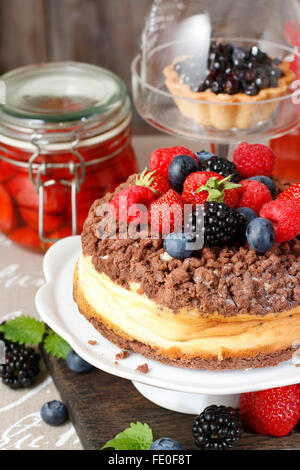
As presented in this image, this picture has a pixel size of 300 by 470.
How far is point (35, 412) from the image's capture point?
1.72 meters

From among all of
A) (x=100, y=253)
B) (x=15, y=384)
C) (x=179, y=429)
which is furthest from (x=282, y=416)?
(x=15, y=384)

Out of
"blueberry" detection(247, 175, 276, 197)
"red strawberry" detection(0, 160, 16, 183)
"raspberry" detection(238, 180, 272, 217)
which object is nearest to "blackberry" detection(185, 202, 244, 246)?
"raspberry" detection(238, 180, 272, 217)

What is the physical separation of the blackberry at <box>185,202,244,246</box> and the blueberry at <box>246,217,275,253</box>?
0.04 m

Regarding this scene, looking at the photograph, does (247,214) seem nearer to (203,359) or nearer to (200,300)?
(200,300)

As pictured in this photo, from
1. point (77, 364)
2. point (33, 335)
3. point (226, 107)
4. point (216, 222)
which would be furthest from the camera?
point (226, 107)

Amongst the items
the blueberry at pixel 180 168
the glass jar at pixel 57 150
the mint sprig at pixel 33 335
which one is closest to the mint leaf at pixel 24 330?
the mint sprig at pixel 33 335

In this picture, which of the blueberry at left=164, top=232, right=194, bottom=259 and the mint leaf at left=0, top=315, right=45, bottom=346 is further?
the mint leaf at left=0, top=315, right=45, bottom=346

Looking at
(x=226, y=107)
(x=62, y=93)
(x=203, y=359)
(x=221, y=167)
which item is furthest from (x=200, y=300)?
(x=62, y=93)

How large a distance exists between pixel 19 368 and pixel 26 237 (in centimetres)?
64

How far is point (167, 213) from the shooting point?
1.43 metres

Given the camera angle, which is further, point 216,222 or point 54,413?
point 54,413

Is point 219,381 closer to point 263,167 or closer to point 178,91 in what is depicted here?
point 263,167

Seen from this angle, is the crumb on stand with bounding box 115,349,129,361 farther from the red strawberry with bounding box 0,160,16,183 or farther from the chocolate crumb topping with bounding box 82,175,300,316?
→ the red strawberry with bounding box 0,160,16,183

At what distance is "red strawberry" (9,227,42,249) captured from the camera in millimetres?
2250
